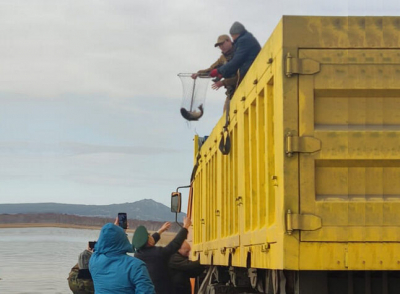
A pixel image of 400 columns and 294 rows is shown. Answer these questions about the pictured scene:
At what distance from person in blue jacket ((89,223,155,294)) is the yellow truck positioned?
3.31 ft

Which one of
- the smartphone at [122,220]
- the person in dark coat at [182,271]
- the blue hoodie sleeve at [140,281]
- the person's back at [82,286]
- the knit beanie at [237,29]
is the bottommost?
the blue hoodie sleeve at [140,281]

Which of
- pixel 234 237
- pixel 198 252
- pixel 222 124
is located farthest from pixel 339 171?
pixel 198 252

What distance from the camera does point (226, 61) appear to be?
36.9 feet

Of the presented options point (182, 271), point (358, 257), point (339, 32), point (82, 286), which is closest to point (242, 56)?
point (339, 32)

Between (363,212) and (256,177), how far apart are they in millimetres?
1554

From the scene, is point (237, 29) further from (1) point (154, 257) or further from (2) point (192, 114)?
(1) point (154, 257)

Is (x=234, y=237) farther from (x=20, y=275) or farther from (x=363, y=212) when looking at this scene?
(x=20, y=275)

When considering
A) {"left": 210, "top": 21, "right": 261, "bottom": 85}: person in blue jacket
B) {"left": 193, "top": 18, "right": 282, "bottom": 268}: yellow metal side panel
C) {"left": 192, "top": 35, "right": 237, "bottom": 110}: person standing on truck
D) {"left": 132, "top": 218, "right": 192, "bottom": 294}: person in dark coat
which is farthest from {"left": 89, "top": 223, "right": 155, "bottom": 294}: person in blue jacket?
{"left": 210, "top": 21, "right": 261, "bottom": 85}: person in blue jacket

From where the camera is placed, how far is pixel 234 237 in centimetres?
891

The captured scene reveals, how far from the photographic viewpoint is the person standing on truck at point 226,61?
9867mm

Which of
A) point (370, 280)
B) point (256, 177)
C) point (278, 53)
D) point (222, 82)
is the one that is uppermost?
point (222, 82)

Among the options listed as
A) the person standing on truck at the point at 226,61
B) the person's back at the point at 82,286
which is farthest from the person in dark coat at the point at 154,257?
the person standing on truck at the point at 226,61

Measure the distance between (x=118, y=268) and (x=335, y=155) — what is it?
1870mm

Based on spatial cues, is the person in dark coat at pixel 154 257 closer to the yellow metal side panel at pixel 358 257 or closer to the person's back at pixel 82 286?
the person's back at pixel 82 286
